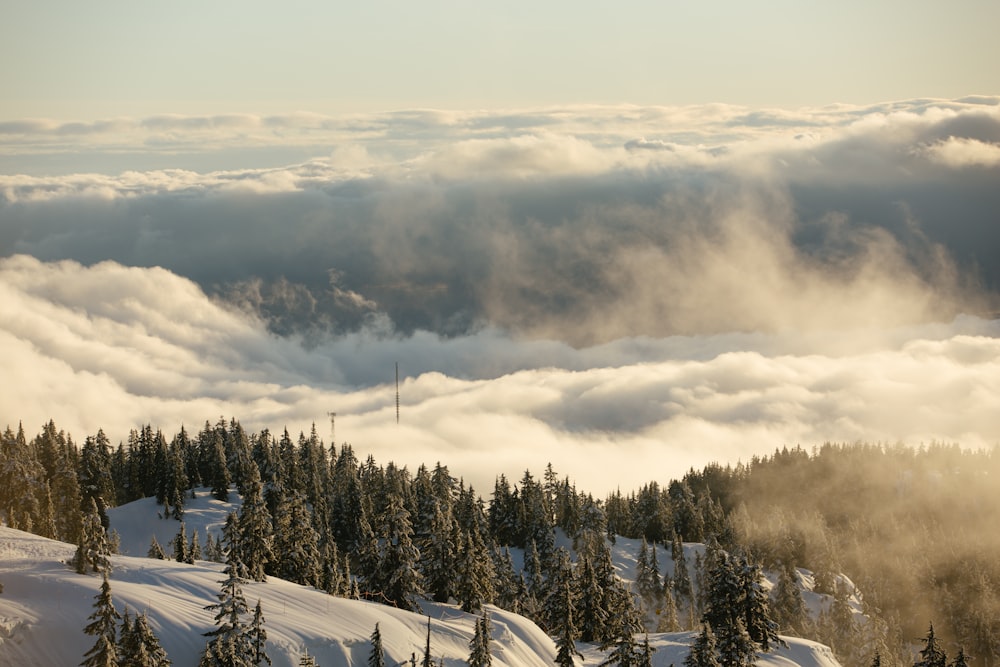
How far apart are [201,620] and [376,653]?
1255cm

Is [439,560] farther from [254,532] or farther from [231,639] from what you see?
[231,639]

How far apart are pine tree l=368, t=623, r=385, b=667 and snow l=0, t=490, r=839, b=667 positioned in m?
1.80

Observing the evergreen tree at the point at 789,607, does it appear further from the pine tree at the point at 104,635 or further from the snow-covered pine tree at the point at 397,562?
the pine tree at the point at 104,635

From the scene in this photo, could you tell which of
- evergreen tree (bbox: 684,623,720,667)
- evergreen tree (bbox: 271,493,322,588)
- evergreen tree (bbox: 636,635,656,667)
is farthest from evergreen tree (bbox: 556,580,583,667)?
evergreen tree (bbox: 271,493,322,588)

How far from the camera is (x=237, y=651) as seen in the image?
61906 millimetres

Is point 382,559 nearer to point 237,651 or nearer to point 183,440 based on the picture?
point 237,651

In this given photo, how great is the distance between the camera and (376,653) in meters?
72.1

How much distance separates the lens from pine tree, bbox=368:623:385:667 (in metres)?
70.9

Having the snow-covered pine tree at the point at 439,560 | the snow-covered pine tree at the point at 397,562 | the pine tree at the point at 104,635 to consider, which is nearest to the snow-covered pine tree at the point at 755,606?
the snow-covered pine tree at the point at 439,560

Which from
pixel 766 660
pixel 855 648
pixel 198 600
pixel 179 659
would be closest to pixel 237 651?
pixel 179 659

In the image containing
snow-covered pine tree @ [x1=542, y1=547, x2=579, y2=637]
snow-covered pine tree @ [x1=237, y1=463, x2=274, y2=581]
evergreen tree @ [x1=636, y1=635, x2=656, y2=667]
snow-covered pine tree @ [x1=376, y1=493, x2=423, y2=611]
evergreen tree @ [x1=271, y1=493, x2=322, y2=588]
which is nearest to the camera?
evergreen tree @ [x1=636, y1=635, x2=656, y2=667]

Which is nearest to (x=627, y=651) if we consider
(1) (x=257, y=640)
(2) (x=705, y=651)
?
(2) (x=705, y=651)

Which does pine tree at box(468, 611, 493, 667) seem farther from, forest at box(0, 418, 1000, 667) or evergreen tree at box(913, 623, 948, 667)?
evergreen tree at box(913, 623, 948, 667)

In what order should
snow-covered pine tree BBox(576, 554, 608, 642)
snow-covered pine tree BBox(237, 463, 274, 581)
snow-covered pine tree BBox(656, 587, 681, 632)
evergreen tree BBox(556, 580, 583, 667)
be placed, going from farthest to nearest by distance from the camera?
1. snow-covered pine tree BBox(656, 587, 681, 632)
2. snow-covered pine tree BBox(576, 554, 608, 642)
3. snow-covered pine tree BBox(237, 463, 274, 581)
4. evergreen tree BBox(556, 580, 583, 667)
